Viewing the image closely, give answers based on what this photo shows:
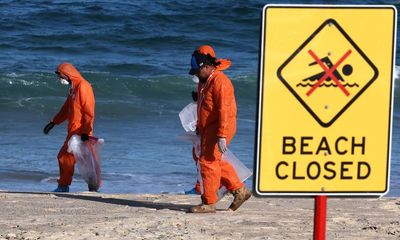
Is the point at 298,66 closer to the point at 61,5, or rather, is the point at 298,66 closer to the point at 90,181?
the point at 90,181

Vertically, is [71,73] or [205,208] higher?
[71,73]

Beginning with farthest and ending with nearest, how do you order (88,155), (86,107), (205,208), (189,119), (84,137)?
(88,155) < (84,137) < (86,107) < (189,119) < (205,208)

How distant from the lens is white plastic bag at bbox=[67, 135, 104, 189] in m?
11.3

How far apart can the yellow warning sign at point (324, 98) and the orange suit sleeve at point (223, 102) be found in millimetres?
4880

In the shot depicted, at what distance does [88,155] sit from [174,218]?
2.61m

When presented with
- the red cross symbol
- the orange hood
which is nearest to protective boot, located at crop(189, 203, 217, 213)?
the orange hood

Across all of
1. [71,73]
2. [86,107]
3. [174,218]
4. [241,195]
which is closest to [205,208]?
Result: [241,195]

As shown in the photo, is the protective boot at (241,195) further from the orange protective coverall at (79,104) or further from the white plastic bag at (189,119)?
the orange protective coverall at (79,104)

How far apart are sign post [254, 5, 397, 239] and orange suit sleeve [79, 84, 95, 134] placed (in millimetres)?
7438

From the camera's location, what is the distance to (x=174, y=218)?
8.91 m

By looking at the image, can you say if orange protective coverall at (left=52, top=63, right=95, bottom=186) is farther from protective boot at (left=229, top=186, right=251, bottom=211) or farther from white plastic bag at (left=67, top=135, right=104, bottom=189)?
protective boot at (left=229, top=186, right=251, bottom=211)

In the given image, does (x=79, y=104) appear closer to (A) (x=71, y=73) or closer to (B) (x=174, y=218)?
(A) (x=71, y=73)

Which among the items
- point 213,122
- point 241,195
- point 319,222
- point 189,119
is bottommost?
point 241,195

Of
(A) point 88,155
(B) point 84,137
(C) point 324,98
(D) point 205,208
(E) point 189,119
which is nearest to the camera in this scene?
(C) point 324,98
